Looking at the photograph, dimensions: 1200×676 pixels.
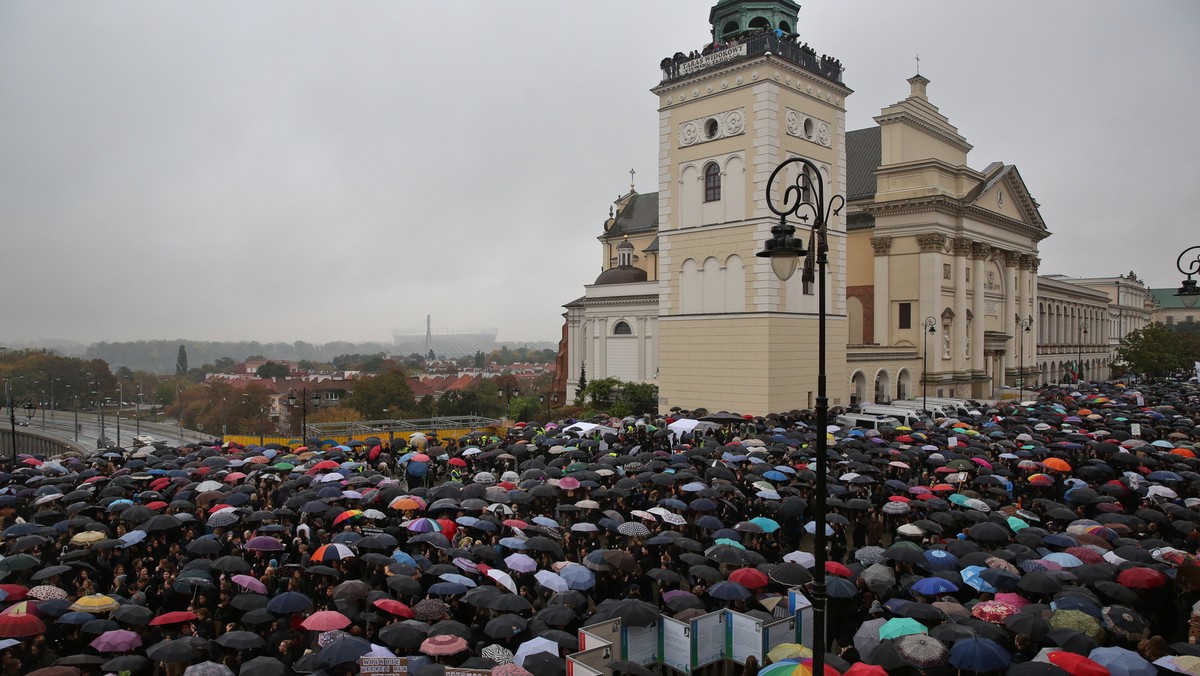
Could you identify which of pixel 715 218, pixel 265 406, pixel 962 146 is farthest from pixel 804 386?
pixel 265 406

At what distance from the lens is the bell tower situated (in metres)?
35.2

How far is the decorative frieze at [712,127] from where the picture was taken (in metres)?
35.8

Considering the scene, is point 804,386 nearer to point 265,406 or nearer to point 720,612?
point 720,612

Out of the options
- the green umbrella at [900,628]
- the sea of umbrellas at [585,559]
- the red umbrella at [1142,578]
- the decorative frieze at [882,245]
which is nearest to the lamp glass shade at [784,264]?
the sea of umbrellas at [585,559]

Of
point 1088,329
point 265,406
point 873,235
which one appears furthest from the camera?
point 1088,329

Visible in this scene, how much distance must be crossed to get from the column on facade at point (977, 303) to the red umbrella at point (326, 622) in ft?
157

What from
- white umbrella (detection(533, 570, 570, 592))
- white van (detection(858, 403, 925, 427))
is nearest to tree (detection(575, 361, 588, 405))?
white van (detection(858, 403, 925, 427))

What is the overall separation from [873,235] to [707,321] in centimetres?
1661

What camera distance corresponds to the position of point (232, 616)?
1042 centimetres

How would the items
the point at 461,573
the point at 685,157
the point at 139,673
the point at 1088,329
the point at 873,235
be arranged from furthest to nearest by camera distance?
1. the point at 1088,329
2. the point at 873,235
3. the point at 685,157
4. the point at 461,573
5. the point at 139,673

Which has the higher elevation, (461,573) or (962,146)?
(962,146)

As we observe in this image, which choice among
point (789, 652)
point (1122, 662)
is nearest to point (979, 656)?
point (1122, 662)

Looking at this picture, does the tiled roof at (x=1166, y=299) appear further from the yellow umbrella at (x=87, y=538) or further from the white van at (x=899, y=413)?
the yellow umbrella at (x=87, y=538)

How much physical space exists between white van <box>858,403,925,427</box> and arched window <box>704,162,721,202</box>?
36.9 feet
